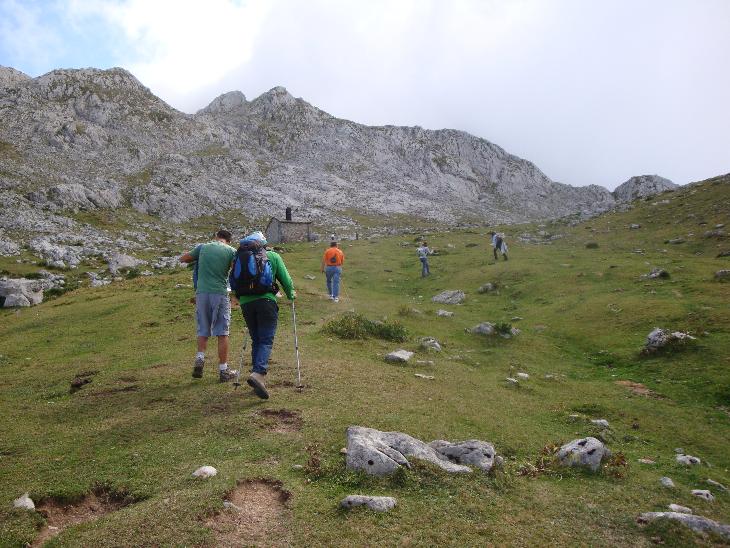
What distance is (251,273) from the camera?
9719mm

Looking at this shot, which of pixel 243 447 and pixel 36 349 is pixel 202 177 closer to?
pixel 36 349

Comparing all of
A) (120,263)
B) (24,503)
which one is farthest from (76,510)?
(120,263)

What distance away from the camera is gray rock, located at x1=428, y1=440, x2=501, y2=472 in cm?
717

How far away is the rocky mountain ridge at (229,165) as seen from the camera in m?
80.9

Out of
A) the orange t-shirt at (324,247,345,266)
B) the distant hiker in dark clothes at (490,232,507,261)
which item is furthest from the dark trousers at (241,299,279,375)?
the distant hiker in dark clothes at (490,232,507,261)

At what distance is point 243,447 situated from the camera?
7.55 metres

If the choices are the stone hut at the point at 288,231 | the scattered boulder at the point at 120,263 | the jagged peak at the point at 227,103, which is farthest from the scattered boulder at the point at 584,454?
the jagged peak at the point at 227,103

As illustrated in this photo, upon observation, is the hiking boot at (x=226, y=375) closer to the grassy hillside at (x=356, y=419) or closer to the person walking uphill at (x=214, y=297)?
the person walking uphill at (x=214, y=297)

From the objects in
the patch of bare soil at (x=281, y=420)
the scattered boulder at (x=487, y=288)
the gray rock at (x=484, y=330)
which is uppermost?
the scattered boulder at (x=487, y=288)

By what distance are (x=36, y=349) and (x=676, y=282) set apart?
94.0ft

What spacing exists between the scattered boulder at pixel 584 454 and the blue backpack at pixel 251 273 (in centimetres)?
635

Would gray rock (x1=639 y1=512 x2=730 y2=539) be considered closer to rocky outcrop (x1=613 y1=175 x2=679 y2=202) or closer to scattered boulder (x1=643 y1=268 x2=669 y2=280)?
scattered boulder (x1=643 y1=268 x2=669 y2=280)

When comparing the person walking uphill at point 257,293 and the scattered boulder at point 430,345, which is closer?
the person walking uphill at point 257,293

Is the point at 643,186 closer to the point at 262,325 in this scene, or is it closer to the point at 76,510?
the point at 262,325
